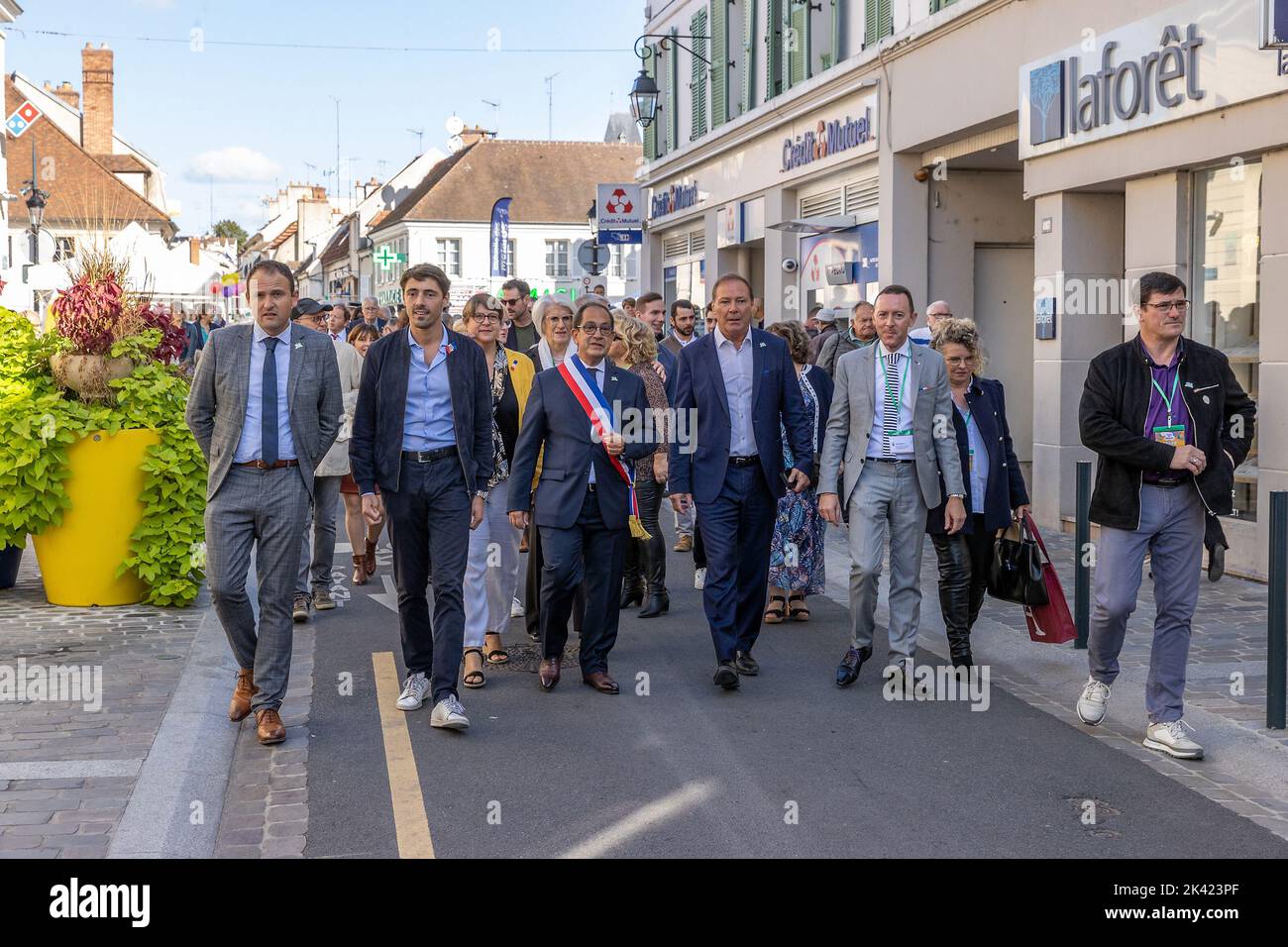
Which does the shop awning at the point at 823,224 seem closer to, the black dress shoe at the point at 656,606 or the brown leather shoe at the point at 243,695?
the black dress shoe at the point at 656,606

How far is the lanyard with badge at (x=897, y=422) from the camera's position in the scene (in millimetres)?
7465

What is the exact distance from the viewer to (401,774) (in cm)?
596

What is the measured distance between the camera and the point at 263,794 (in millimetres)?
5715

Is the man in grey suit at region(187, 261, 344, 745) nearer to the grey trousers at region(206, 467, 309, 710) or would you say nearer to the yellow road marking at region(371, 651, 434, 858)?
the grey trousers at region(206, 467, 309, 710)

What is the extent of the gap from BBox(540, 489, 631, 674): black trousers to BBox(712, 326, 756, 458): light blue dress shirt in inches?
29.2

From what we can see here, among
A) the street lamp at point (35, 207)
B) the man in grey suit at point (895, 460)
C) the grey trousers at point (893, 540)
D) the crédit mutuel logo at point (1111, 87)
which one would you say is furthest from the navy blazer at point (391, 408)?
the street lamp at point (35, 207)

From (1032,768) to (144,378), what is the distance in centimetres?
632

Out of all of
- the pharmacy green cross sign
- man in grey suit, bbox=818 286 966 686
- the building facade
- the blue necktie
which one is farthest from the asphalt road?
the pharmacy green cross sign

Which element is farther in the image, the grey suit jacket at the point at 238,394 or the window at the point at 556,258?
the window at the point at 556,258

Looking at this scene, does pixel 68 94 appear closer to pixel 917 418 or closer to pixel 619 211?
pixel 619 211

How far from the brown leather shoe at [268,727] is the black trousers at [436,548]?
2.35 feet

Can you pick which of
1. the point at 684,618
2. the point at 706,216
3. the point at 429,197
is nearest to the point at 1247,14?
the point at 684,618

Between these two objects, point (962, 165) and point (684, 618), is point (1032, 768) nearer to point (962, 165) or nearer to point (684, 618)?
point (684, 618)
